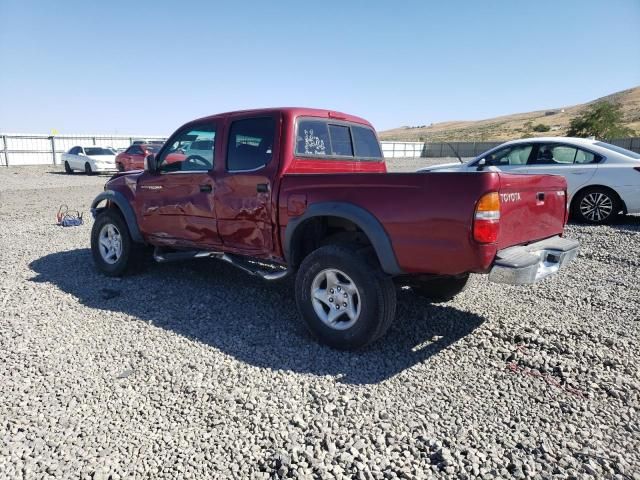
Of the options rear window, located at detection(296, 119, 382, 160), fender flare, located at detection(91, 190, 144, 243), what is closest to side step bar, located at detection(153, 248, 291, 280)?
fender flare, located at detection(91, 190, 144, 243)

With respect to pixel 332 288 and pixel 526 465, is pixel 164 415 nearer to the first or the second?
pixel 332 288

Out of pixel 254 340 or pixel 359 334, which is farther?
pixel 254 340

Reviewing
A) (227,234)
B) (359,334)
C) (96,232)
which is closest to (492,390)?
(359,334)

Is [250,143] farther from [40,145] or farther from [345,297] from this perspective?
[40,145]

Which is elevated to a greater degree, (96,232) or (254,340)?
(96,232)

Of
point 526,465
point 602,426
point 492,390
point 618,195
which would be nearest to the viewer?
point 526,465

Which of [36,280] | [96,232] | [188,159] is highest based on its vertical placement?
[188,159]

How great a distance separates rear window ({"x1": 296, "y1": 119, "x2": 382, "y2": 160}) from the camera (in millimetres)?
4550

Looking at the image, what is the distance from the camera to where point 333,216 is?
405 cm

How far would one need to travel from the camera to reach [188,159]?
524 cm

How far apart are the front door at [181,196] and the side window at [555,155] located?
6.64 metres

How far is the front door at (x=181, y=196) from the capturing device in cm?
493

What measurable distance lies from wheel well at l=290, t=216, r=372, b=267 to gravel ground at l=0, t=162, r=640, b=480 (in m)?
0.70

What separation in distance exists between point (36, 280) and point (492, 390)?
528 cm
